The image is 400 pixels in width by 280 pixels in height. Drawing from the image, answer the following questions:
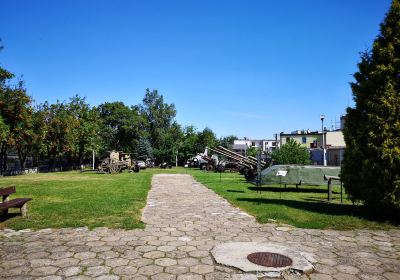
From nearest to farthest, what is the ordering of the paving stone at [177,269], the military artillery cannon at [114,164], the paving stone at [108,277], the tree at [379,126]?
the paving stone at [108,277]
the paving stone at [177,269]
the tree at [379,126]
the military artillery cannon at [114,164]

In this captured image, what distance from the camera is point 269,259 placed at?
17.2 ft

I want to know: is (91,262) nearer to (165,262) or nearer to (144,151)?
(165,262)

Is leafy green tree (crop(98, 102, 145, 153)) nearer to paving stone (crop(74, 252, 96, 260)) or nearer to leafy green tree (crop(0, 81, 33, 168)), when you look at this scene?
leafy green tree (crop(0, 81, 33, 168))

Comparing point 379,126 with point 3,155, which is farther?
point 3,155

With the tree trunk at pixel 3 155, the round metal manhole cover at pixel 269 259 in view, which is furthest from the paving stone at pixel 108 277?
the tree trunk at pixel 3 155

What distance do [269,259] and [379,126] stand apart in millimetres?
5413

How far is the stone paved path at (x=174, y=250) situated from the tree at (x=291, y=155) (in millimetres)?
20546

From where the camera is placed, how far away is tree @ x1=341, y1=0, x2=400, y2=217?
8266mm

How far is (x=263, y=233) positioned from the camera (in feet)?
23.3

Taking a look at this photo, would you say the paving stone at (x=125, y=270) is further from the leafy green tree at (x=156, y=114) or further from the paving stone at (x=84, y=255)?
the leafy green tree at (x=156, y=114)

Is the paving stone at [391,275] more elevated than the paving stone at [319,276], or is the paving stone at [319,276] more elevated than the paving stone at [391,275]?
the paving stone at [319,276]

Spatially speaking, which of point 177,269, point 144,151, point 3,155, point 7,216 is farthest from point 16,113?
point 177,269

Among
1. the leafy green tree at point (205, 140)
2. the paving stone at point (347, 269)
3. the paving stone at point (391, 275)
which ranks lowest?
the paving stone at point (391, 275)

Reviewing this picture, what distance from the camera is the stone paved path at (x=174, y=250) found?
15.4 ft
